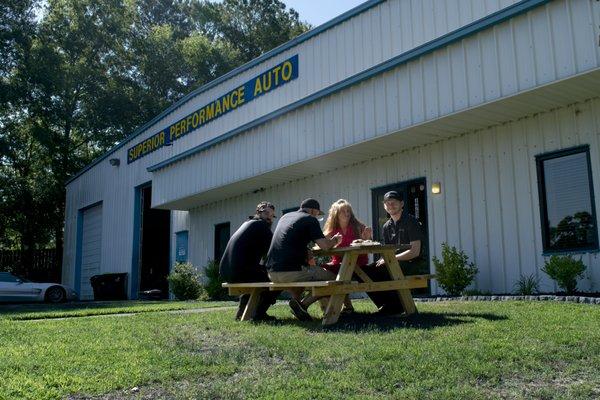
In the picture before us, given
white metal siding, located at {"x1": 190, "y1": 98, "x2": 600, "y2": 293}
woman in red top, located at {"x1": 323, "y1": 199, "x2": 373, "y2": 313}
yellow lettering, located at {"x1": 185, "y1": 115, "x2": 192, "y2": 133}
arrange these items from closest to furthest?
woman in red top, located at {"x1": 323, "y1": 199, "x2": 373, "y2": 313}, white metal siding, located at {"x1": 190, "y1": 98, "x2": 600, "y2": 293}, yellow lettering, located at {"x1": 185, "y1": 115, "x2": 192, "y2": 133}

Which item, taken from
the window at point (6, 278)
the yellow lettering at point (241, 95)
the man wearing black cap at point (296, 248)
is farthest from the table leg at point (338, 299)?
the window at point (6, 278)

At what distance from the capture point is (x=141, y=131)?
23.7m

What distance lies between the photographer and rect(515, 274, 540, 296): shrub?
929 cm

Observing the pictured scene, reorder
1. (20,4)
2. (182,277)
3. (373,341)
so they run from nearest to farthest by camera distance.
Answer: (373,341)
(182,277)
(20,4)

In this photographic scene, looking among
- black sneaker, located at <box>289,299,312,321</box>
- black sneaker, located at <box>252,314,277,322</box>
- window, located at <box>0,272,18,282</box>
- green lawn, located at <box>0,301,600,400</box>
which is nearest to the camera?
green lawn, located at <box>0,301,600,400</box>

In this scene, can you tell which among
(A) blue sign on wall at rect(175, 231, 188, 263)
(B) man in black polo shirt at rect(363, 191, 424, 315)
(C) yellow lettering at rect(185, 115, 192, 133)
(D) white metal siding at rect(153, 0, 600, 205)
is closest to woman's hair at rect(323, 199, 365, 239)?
(B) man in black polo shirt at rect(363, 191, 424, 315)

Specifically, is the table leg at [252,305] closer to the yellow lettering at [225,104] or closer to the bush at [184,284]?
the bush at [184,284]

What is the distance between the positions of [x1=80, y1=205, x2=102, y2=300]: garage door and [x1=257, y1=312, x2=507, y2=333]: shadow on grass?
21.8m

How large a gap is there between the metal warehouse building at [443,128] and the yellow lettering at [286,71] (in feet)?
0.16

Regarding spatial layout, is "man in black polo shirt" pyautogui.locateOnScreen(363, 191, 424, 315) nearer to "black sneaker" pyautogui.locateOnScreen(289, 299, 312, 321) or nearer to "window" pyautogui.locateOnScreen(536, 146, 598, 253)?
"black sneaker" pyautogui.locateOnScreen(289, 299, 312, 321)

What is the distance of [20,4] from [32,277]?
1530 cm

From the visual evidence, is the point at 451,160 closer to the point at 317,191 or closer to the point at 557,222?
the point at 557,222

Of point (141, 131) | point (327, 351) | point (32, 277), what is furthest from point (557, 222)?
point (32, 277)

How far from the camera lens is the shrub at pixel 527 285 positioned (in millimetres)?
9289
